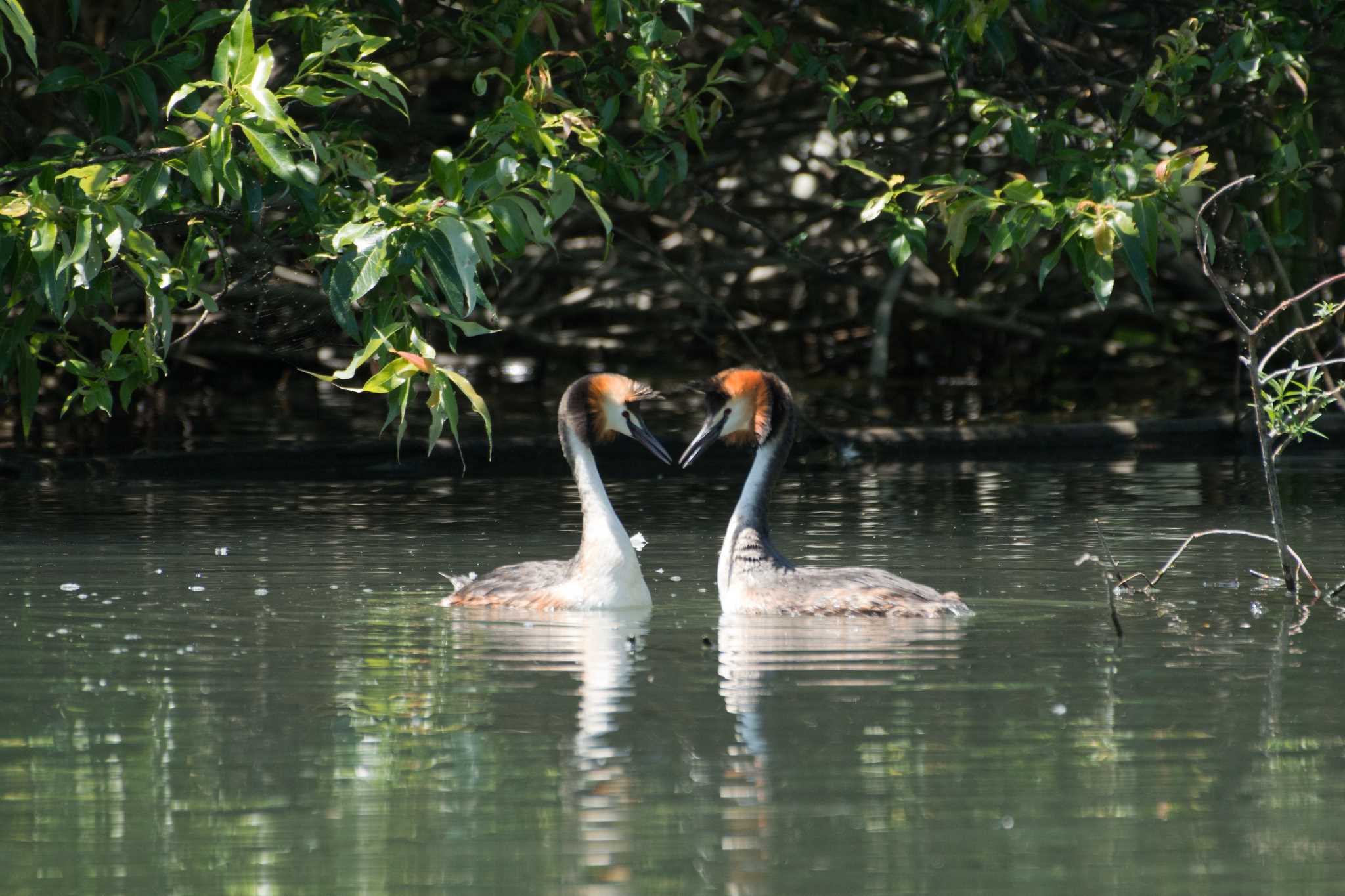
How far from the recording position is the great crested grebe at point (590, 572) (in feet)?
27.6

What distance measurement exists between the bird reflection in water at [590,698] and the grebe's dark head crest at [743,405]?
0.96 m

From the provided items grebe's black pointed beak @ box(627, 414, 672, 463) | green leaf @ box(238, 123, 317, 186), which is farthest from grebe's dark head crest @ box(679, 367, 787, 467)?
green leaf @ box(238, 123, 317, 186)

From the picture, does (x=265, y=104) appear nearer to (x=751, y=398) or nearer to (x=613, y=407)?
(x=613, y=407)

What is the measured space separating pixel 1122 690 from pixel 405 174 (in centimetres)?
636

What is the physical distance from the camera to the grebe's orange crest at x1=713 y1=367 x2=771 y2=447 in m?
9.01

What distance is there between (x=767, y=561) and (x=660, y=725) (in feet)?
7.76

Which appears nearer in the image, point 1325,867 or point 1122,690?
point 1325,867

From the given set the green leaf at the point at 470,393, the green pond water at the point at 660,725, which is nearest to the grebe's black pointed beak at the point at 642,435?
the green pond water at the point at 660,725

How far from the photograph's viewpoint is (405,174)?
1189 centimetres

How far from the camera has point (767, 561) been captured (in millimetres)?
8445

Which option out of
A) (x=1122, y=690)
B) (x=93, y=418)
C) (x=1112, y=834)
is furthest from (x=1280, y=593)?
(x=93, y=418)

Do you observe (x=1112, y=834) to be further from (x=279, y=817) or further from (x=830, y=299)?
(x=830, y=299)

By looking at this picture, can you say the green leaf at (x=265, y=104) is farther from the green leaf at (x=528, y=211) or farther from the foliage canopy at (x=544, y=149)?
the green leaf at (x=528, y=211)

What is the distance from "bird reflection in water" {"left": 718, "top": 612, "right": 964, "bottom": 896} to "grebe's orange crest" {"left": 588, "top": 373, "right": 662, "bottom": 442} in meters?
1.04
